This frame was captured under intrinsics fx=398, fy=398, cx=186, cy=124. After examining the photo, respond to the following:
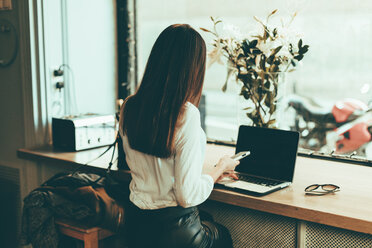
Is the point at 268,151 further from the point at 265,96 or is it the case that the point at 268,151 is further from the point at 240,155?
the point at 265,96

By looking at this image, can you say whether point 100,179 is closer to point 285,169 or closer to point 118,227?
point 118,227

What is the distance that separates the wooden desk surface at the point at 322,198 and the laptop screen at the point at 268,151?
9 centimetres

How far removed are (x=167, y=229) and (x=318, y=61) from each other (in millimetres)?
1326

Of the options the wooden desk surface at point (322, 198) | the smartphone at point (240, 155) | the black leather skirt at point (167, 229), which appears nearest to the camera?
the wooden desk surface at point (322, 198)

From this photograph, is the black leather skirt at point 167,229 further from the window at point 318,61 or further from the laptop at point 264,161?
the window at point 318,61

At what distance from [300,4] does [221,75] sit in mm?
710

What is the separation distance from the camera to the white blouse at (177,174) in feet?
4.44

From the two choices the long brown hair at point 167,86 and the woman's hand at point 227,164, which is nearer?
the long brown hair at point 167,86

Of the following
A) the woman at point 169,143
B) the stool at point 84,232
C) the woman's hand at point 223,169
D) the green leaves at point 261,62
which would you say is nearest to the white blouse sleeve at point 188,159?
the woman at point 169,143

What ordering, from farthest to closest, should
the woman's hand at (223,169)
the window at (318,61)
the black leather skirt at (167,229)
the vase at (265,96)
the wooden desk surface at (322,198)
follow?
the window at (318,61), the vase at (265,96), the woman's hand at (223,169), the black leather skirt at (167,229), the wooden desk surface at (322,198)

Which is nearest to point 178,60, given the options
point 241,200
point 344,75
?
point 241,200

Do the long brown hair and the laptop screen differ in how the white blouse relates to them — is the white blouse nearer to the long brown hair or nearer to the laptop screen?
the long brown hair

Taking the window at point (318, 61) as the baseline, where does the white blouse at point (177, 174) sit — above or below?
below

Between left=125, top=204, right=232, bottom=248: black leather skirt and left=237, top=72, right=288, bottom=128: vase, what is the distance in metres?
0.62
